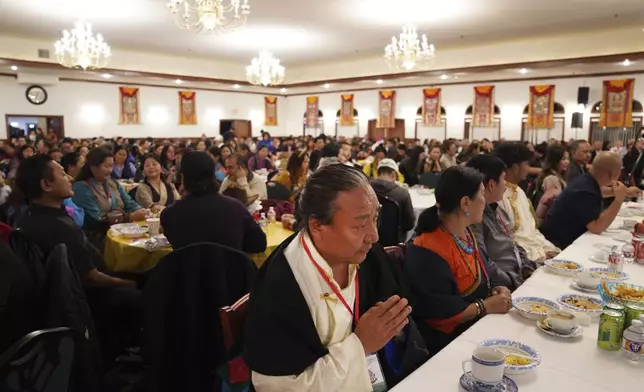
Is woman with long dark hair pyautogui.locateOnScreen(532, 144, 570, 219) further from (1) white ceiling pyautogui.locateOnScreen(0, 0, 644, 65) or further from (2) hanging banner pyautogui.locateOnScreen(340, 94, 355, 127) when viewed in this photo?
(2) hanging banner pyautogui.locateOnScreen(340, 94, 355, 127)

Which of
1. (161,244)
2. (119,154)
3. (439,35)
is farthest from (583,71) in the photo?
(161,244)

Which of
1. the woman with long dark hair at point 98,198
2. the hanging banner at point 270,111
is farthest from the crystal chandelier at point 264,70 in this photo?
the hanging banner at point 270,111

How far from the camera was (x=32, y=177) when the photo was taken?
292 cm

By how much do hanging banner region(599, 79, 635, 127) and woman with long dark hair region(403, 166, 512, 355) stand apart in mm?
13308

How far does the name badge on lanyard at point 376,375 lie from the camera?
5.50ft

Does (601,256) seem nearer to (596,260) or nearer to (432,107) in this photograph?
(596,260)

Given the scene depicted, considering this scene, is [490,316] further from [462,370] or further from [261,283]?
[261,283]

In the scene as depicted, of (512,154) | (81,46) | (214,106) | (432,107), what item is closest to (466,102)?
(432,107)

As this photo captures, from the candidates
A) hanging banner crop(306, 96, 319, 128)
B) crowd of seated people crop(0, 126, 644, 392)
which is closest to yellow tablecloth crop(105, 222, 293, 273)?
crowd of seated people crop(0, 126, 644, 392)

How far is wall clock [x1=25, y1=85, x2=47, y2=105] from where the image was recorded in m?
14.3

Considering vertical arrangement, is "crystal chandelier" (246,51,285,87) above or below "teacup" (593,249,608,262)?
above

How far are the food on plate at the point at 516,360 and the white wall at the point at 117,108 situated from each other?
1605 cm

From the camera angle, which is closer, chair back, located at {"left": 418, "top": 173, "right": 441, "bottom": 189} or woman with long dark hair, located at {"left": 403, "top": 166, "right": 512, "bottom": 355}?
woman with long dark hair, located at {"left": 403, "top": 166, "right": 512, "bottom": 355}

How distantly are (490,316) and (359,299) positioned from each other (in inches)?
31.5
